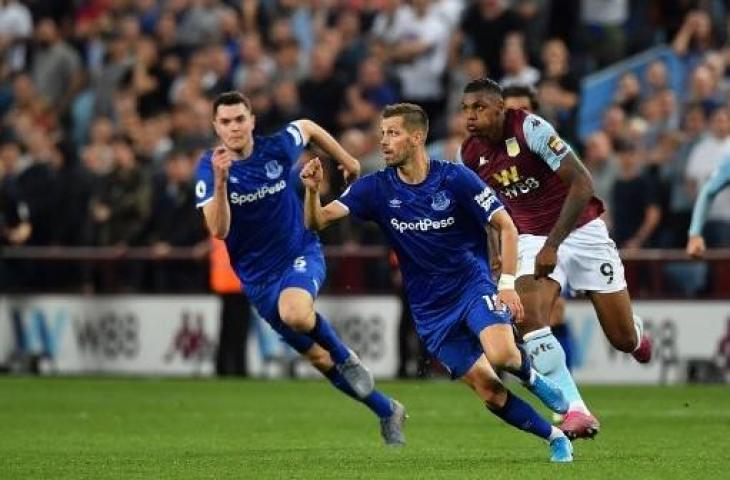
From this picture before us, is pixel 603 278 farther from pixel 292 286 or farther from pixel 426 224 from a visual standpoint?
pixel 292 286

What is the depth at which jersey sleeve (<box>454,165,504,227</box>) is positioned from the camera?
1191 cm

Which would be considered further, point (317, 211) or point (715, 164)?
A: point (715, 164)

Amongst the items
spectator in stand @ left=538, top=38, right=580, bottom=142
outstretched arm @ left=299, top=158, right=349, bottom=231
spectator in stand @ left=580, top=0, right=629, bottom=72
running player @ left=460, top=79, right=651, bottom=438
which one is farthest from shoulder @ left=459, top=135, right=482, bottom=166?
spectator in stand @ left=580, top=0, right=629, bottom=72

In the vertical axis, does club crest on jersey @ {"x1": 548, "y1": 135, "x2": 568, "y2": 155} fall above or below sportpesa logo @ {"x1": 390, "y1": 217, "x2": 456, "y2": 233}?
above

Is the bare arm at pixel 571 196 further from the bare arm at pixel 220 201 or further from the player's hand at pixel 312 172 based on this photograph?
the bare arm at pixel 220 201

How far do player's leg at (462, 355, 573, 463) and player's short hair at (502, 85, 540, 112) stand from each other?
3333 millimetres

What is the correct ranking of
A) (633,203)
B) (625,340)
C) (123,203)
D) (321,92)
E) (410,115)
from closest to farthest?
(410,115) < (625,340) < (633,203) < (123,203) < (321,92)

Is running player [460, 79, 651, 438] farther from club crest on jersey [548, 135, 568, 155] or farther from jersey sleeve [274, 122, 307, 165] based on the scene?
jersey sleeve [274, 122, 307, 165]

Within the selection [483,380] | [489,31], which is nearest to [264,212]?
[483,380]

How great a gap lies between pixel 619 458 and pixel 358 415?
5055mm

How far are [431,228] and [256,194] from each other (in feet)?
7.24

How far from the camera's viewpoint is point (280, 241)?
14133 mm

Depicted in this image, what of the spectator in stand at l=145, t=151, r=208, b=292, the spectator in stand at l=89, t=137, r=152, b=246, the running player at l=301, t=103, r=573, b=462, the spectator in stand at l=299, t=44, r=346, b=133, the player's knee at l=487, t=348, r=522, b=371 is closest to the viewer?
the player's knee at l=487, t=348, r=522, b=371

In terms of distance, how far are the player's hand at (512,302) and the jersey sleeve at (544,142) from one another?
52.9 inches
